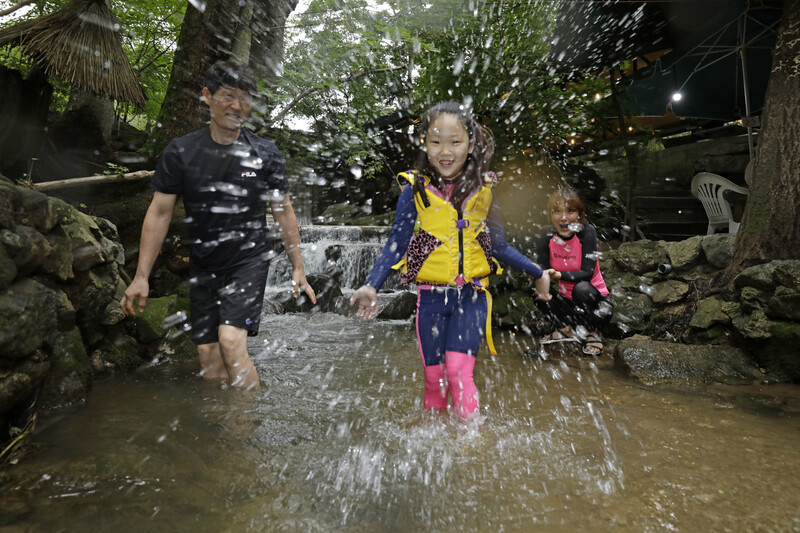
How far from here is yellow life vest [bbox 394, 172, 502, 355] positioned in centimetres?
Answer: 256

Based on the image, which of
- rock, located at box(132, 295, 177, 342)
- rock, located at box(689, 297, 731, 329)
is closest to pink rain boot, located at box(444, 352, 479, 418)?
rock, located at box(689, 297, 731, 329)

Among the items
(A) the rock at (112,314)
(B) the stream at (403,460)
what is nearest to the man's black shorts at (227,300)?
(B) the stream at (403,460)

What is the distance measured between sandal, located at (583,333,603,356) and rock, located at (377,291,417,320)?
3.31 metres

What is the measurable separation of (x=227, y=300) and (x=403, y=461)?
1.55 metres

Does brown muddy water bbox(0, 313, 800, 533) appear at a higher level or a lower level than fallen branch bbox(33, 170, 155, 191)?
lower

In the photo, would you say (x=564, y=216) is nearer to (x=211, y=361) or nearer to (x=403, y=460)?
(x=403, y=460)

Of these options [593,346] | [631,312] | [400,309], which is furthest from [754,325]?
[400,309]

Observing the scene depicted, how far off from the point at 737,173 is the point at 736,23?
11.4 ft

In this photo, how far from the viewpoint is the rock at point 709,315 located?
4.44 meters

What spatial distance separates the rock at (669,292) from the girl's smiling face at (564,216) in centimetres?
173

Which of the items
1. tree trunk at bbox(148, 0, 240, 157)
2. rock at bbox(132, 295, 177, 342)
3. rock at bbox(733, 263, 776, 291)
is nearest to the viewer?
rock at bbox(733, 263, 776, 291)

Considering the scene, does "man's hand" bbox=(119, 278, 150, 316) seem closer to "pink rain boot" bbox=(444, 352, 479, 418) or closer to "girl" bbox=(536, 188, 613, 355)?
"pink rain boot" bbox=(444, 352, 479, 418)

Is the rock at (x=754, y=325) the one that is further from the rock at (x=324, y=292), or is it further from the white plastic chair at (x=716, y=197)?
the rock at (x=324, y=292)

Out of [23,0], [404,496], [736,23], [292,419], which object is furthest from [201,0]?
[736,23]
